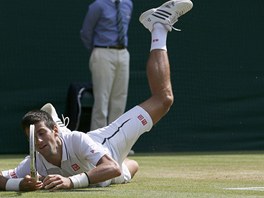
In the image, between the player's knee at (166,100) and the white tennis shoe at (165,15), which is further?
the white tennis shoe at (165,15)

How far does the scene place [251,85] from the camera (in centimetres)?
1247

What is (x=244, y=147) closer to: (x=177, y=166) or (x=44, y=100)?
(x=44, y=100)

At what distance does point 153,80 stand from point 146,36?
541 centimetres

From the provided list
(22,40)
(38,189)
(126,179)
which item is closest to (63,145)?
(38,189)

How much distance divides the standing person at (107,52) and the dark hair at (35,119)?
5428 mm

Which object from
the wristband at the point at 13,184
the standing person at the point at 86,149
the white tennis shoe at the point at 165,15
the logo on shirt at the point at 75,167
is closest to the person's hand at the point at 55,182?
the standing person at the point at 86,149

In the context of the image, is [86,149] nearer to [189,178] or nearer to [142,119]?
[142,119]

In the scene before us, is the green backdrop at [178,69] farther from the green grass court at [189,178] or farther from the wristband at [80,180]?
the wristband at [80,180]

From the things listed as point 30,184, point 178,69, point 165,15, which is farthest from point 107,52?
point 30,184

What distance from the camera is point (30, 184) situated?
556cm

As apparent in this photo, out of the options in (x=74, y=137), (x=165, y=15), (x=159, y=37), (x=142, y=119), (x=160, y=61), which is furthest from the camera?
(x=165, y=15)

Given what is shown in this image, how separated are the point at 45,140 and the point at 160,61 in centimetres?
166

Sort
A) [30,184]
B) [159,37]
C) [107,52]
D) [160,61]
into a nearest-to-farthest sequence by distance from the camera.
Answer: [30,184]
[160,61]
[159,37]
[107,52]

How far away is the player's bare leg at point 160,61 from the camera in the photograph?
6773 millimetres
